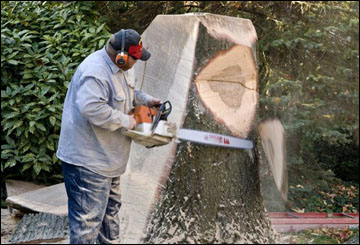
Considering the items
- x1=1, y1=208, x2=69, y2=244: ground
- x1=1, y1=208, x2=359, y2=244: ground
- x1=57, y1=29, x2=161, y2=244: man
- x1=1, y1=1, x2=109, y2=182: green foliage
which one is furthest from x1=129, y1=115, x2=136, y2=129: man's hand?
x1=1, y1=1, x2=109, y2=182: green foliage

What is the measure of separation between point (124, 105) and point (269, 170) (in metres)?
2.03

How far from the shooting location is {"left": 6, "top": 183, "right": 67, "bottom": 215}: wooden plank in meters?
5.40

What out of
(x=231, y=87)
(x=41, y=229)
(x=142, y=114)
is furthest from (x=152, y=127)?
(x=41, y=229)

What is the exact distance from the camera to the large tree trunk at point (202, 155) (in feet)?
13.3

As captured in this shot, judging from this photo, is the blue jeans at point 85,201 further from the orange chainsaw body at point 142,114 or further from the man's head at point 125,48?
the man's head at point 125,48

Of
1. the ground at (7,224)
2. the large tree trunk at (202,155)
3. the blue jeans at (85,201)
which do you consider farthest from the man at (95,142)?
the ground at (7,224)

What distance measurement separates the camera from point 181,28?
168 inches

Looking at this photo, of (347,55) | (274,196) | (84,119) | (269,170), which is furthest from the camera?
(347,55)

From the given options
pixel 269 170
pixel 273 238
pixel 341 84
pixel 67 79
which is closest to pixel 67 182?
pixel 273 238

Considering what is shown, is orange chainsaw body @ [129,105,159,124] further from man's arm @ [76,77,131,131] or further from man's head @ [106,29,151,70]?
man's head @ [106,29,151,70]

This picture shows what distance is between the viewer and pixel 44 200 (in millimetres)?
5562

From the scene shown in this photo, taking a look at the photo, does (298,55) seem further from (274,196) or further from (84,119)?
(84,119)

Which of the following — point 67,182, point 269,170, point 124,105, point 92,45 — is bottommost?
point 269,170

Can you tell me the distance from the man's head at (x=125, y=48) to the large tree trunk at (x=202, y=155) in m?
0.74
